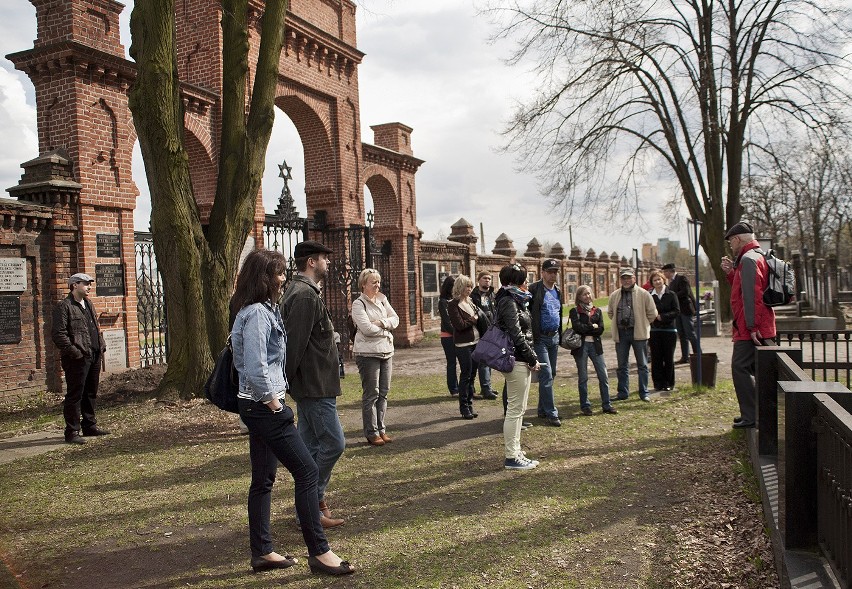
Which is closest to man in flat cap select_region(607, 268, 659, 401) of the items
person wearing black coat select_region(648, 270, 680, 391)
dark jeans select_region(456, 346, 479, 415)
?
person wearing black coat select_region(648, 270, 680, 391)

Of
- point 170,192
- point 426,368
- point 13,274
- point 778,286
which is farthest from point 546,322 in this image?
point 13,274

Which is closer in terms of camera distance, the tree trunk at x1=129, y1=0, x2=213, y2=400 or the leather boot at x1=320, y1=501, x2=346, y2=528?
the leather boot at x1=320, y1=501, x2=346, y2=528

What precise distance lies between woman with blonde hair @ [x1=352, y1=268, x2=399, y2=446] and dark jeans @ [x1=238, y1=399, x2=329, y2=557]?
2826 mm

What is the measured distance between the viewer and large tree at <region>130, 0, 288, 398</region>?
8.60 metres

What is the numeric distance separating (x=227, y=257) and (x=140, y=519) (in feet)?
16.3

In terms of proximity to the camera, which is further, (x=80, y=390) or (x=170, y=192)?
(x=170, y=192)

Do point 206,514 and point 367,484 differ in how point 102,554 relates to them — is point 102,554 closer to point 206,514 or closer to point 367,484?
point 206,514

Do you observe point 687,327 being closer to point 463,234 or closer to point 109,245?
point 109,245

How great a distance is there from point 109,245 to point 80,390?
14.3 feet

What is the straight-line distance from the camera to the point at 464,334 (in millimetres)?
8664

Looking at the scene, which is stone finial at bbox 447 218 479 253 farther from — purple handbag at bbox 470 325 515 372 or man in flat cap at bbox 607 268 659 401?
purple handbag at bbox 470 325 515 372

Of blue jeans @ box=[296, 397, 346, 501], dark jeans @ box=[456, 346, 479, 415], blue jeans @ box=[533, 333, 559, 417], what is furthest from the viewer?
dark jeans @ box=[456, 346, 479, 415]

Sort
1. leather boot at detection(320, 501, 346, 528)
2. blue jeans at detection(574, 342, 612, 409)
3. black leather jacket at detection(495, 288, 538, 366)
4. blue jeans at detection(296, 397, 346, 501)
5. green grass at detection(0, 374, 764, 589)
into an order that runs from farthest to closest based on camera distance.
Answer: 1. blue jeans at detection(574, 342, 612, 409)
2. black leather jacket at detection(495, 288, 538, 366)
3. leather boot at detection(320, 501, 346, 528)
4. blue jeans at detection(296, 397, 346, 501)
5. green grass at detection(0, 374, 764, 589)

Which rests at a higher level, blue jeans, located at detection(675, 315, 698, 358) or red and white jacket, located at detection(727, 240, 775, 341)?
red and white jacket, located at detection(727, 240, 775, 341)
